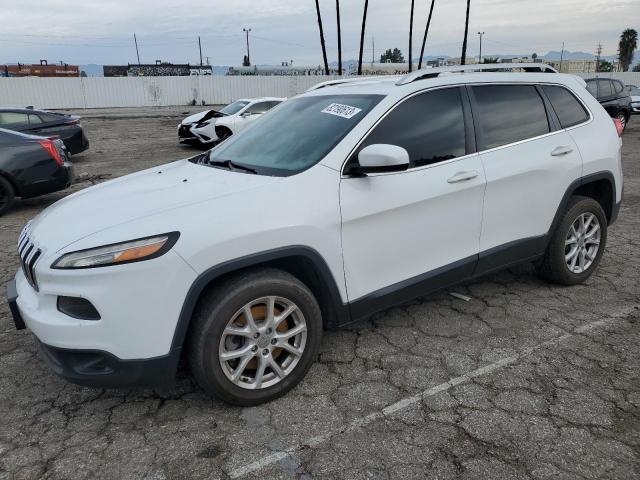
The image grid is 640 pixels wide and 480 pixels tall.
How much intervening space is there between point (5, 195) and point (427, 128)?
6585 mm

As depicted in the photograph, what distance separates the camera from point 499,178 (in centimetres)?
357

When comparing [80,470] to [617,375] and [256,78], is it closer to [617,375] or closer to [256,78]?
[617,375]

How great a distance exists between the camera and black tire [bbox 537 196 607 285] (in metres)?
4.10

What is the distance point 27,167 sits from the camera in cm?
744

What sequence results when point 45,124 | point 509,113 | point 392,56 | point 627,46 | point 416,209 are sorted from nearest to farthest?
point 416,209 → point 509,113 → point 45,124 → point 627,46 → point 392,56

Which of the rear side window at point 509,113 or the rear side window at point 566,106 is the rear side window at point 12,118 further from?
the rear side window at point 566,106

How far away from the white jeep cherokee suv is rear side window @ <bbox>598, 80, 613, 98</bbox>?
13920 millimetres

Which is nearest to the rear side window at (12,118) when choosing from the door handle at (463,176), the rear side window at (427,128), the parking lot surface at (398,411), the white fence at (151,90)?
the parking lot surface at (398,411)

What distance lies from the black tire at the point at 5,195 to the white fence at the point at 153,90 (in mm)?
29186

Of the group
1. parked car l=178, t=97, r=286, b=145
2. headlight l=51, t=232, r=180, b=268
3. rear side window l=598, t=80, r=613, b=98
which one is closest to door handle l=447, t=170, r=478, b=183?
headlight l=51, t=232, r=180, b=268

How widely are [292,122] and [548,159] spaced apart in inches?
75.1

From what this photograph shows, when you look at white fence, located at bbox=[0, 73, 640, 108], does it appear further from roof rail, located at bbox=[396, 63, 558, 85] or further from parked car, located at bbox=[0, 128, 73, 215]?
roof rail, located at bbox=[396, 63, 558, 85]

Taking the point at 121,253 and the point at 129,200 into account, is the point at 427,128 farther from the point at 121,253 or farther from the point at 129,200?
the point at 121,253

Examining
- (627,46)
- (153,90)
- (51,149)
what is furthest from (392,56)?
(51,149)
